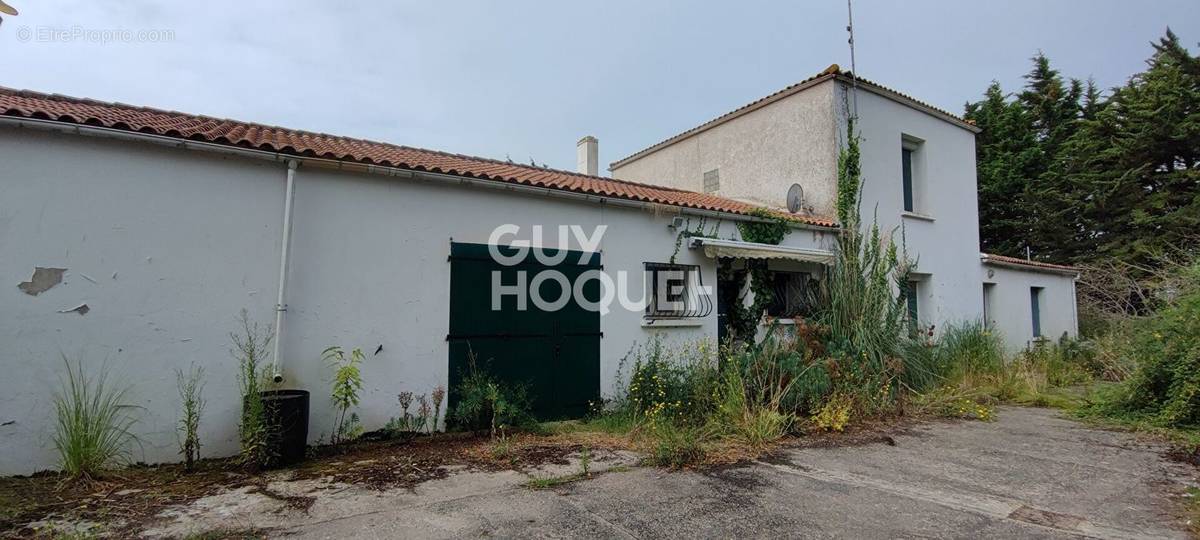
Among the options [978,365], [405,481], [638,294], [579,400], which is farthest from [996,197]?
[405,481]

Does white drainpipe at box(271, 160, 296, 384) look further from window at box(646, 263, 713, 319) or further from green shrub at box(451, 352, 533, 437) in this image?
window at box(646, 263, 713, 319)

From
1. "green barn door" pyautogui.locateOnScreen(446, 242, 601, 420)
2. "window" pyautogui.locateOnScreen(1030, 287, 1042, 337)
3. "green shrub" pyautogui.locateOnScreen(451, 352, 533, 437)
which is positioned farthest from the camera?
"window" pyautogui.locateOnScreen(1030, 287, 1042, 337)

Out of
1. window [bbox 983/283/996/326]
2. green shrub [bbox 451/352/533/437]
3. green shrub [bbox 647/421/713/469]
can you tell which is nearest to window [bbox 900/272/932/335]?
window [bbox 983/283/996/326]

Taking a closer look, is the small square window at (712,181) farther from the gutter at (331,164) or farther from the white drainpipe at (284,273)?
the white drainpipe at (284,273)

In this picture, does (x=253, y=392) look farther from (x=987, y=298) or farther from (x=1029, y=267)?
(x=1029, y=267)

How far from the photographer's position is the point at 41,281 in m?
4.86

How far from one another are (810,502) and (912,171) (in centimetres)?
1160

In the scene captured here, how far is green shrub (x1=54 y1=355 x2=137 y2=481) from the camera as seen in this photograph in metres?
4.74

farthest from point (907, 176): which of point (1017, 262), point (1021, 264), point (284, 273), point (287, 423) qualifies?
point (287, 423)

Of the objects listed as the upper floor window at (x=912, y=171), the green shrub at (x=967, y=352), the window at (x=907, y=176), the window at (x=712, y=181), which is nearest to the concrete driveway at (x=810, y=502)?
the green shrub at (x=967, y=352)

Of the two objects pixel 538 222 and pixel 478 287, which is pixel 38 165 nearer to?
pixel 478 287

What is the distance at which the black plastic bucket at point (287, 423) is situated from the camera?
522 cm

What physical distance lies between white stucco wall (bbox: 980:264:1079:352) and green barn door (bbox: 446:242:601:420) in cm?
1206

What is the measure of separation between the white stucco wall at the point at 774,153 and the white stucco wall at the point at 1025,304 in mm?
6475
